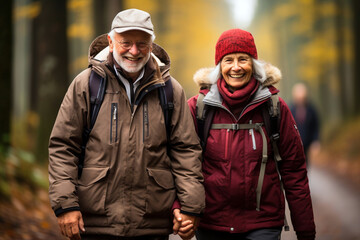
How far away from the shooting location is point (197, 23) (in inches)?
1232

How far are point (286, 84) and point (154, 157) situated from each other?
3126 cm

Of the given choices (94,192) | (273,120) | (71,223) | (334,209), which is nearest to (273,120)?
(273,120)

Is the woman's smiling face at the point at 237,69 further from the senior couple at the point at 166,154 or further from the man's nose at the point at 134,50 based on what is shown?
the man's nose at the point at 134,50

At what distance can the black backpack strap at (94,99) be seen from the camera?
376cm

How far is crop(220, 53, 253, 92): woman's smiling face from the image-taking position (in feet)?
14.1

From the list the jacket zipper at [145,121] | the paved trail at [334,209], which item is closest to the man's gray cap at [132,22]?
the jacket zipper at [145,121]

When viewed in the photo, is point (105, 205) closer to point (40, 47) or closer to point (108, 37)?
point (108, 37)

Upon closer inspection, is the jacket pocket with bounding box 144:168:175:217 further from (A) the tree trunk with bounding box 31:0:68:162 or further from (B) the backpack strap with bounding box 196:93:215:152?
(A) the tree trunk with bounding box 31:0:68:162

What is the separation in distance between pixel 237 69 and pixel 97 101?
127 cm

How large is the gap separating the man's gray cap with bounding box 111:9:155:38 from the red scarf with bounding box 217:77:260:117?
2.94ft

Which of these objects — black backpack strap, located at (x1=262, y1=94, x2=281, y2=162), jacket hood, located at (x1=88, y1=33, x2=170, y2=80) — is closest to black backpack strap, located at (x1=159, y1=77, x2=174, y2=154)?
jacket hood, located at (x1=88, y1=33, x2=170, y2=80)

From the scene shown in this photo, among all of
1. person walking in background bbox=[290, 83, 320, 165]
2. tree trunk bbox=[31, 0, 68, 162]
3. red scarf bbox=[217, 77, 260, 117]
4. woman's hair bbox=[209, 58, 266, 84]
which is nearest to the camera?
red scarf bbox=[217, 77, 260, 117]

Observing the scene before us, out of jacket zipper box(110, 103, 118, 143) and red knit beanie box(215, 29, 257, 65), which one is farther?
red knit beanie box(215, 29, 257, 65)

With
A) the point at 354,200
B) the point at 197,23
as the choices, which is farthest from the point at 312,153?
the point at 197,23
